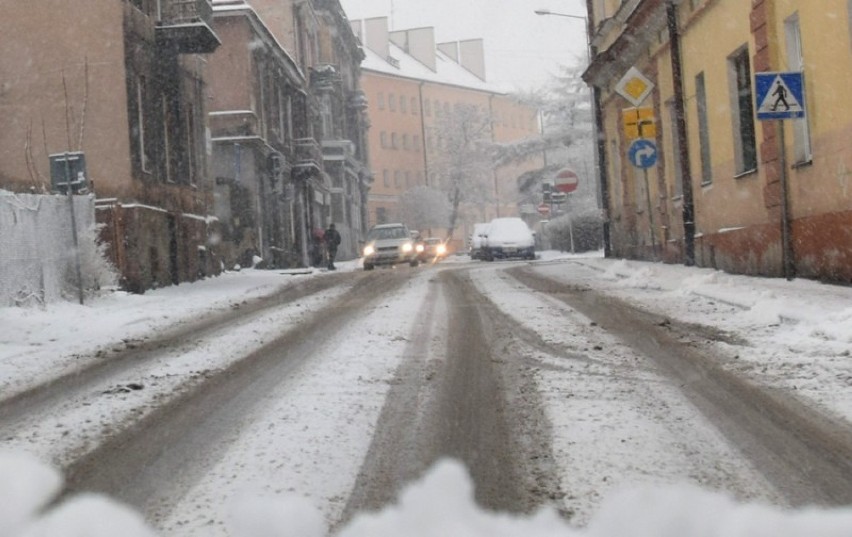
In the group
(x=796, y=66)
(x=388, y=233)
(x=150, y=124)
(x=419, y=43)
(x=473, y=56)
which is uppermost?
(x=473, y=56)

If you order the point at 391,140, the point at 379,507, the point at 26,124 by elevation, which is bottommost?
the point at 379,507

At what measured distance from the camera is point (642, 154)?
19125 mm

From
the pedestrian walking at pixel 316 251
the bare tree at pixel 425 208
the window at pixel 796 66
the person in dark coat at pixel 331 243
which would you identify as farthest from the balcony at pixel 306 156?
the bare tree at pixel 425 208

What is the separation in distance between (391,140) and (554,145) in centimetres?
4797

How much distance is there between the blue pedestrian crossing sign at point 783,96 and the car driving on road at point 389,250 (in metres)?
23.6

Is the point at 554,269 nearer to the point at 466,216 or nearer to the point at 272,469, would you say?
the point at 272,469

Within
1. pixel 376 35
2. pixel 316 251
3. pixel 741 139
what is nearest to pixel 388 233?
pixel 316 251

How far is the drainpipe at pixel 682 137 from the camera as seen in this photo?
63.6 ft

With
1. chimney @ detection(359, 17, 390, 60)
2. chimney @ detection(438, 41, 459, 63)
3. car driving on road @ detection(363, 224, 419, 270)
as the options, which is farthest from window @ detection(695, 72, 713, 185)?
chimney @ detection(438, 41, 459, 63)

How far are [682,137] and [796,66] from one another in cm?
614

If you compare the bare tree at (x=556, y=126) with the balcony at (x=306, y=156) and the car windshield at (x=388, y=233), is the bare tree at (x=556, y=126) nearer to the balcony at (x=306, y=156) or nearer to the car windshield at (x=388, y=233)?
the balcony at (x=306, y=156)

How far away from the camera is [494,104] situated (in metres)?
115

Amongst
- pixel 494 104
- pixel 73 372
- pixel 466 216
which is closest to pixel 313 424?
pixel 73 372

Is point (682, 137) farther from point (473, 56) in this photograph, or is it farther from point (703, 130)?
point (473, 56)
